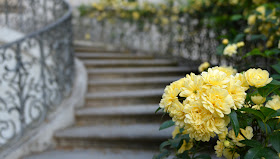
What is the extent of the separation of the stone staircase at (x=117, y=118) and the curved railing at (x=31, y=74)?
306mm

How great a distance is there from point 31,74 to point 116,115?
109 cm

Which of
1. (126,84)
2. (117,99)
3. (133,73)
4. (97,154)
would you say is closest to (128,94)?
(117,99)

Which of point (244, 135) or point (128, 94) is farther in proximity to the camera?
point (128, 94)

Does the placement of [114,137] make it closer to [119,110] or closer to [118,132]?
[118,132]

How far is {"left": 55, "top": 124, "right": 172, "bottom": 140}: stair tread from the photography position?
2.17 m

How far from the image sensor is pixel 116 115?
260 cm

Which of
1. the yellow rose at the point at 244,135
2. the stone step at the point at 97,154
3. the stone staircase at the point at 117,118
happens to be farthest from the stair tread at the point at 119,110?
the yellow rose at the point at 244,135

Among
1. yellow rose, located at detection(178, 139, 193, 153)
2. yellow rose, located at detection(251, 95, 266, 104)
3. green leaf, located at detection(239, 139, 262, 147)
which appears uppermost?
yellow rose, located at detection(251, 95, 266, 104)

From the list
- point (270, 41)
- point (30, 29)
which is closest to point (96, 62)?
point (30, 29)

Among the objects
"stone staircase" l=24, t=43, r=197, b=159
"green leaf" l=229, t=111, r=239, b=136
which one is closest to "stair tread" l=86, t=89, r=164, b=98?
"stone staircase" l=24, t=43, r=197, b=159

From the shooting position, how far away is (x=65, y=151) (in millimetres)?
2314

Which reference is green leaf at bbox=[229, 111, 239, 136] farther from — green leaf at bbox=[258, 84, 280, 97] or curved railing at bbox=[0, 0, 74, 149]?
curved railing at bbox=[0, 0, 74, 149]

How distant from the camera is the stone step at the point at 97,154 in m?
2.14

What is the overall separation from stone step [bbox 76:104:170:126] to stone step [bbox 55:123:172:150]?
4.6 inches
